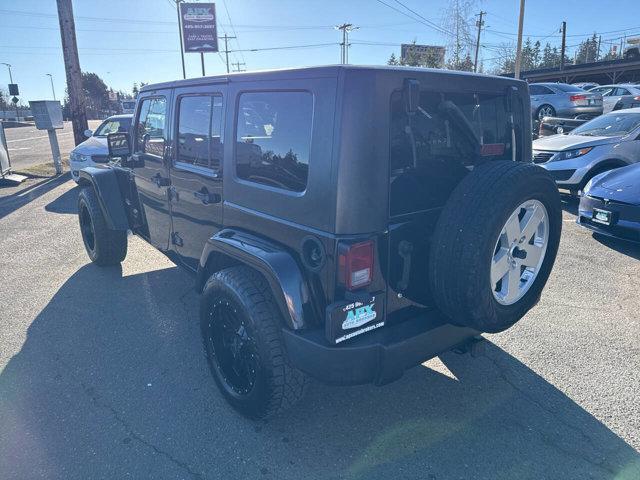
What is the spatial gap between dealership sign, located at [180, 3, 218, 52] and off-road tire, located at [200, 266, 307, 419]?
1334 inches

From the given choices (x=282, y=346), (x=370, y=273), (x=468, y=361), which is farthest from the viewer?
(x=468, y=361)

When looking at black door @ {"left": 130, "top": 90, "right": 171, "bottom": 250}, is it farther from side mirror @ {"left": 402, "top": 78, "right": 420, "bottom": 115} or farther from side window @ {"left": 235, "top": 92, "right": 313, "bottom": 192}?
side mirror @ {"left": 402, "top": 78, "right": 420, "bottom": 115}

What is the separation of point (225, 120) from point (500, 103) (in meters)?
1.69

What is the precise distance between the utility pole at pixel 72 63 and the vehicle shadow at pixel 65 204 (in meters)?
3.47

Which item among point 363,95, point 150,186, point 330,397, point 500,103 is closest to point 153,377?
point 330,397

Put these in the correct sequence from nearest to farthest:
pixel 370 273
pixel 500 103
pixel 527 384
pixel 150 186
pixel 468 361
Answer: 1. pixel 370 273
2. pixel 500 103
3. pixel 527 384
4. pixel 468 361
5. pixel 150 186

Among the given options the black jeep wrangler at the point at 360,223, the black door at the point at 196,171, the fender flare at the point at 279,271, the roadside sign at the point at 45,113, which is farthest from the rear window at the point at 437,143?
the roadside sign at the point at 45,113

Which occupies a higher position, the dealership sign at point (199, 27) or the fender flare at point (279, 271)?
the dealership sign at point (199, 27)

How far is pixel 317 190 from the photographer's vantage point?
220 cm

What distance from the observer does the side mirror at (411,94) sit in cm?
214

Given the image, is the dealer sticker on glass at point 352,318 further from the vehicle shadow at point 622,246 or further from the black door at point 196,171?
the vehicle shadow at point 622,246

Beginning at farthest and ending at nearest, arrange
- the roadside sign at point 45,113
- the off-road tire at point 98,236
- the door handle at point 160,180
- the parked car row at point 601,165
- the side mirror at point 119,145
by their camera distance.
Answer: the roadside sign at point 45,113 → the parked car row at point 601,165 → the off-road tire at point 98,236 → the side mirror at point 119,145 → the door handle at point 160,180

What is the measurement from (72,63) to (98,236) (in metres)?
8.97

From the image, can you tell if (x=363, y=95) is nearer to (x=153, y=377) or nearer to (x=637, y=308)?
(x=153, y=377)
